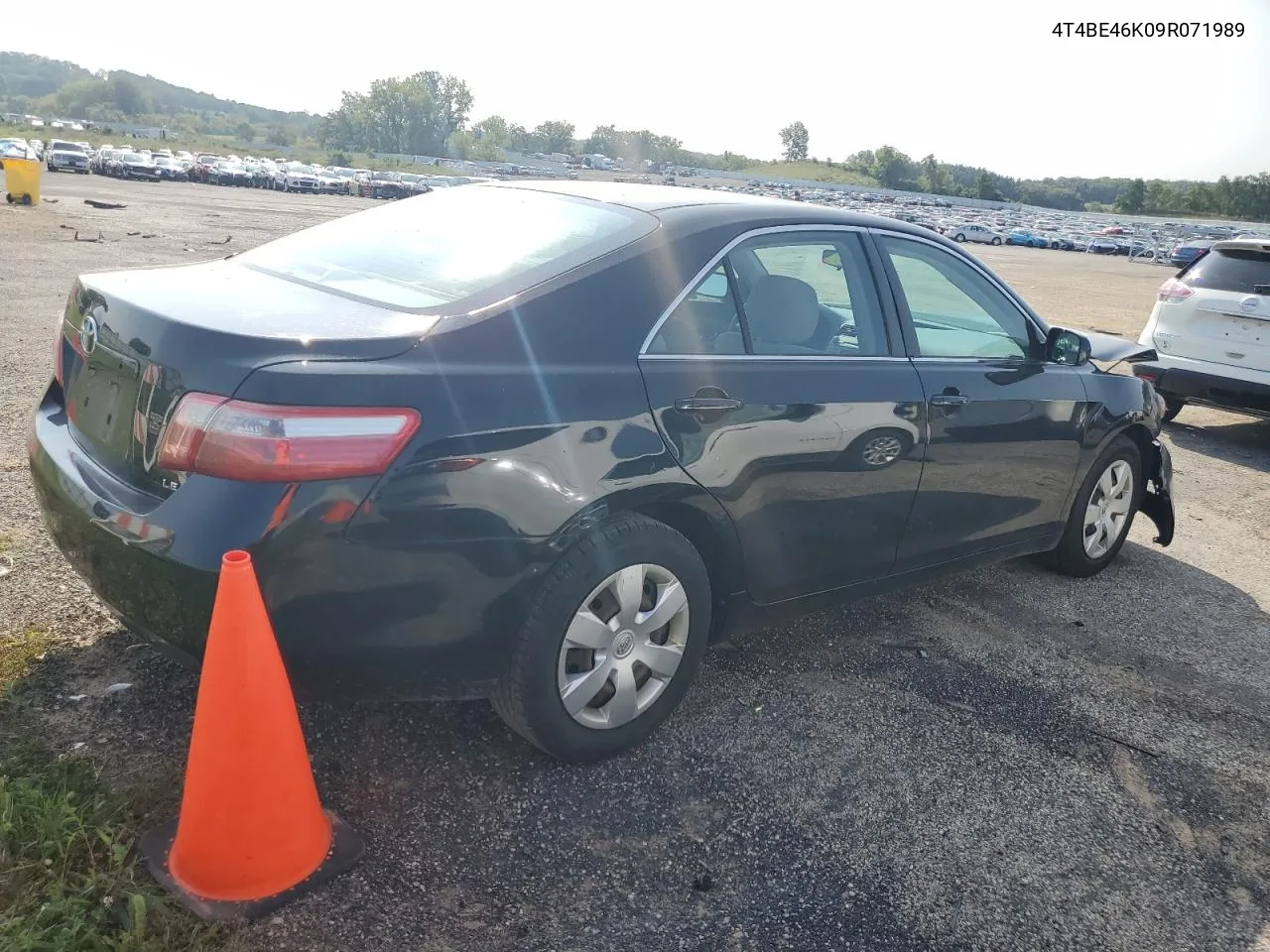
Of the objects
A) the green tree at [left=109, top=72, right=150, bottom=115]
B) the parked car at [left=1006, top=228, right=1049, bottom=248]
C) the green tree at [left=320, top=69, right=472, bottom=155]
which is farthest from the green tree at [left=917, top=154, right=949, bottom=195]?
the green tree at [left=109, top=72, right=150, bottom=115]

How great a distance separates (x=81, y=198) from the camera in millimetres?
30469

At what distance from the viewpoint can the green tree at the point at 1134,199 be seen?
486ft

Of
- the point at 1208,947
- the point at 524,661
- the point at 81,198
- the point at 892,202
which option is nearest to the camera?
the point at 1208,947

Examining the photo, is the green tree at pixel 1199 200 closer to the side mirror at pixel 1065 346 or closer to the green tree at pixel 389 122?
the green tree at pixel 389 122

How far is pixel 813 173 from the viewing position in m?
168

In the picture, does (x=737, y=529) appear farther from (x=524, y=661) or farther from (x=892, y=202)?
(x=892, y=202)

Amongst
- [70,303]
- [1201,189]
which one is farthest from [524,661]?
[1201,189]

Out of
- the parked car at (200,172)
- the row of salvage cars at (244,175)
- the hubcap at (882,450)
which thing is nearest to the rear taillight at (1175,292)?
the hubcap at (882,450)

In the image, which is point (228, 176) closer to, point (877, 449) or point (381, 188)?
point (381, 188)

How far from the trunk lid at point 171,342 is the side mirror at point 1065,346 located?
288 centimetres

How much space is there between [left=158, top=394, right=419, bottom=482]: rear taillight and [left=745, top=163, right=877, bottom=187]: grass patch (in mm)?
158043

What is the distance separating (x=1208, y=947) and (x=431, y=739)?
2181 mm

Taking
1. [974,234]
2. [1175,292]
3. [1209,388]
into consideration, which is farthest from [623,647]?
[974,234]

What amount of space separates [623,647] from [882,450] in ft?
4.04
